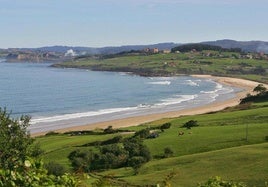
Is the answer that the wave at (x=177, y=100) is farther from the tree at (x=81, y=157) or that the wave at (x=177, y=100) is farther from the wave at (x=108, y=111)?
the tree at (x=81, y=157)

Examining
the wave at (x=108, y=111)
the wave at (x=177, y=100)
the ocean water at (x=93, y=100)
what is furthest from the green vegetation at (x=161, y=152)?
the wave at (x=177, y=100)

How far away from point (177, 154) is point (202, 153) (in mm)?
4401

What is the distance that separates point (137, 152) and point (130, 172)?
4589 mm

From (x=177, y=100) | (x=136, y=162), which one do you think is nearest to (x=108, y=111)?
(x=177, y=100)

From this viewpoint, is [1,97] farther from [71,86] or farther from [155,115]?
[155,115]

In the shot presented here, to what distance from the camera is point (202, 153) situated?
5094cm

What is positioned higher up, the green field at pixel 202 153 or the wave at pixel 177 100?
the green field at pixel 202 153

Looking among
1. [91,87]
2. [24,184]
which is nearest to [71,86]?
[91,87]

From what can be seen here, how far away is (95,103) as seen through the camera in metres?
134

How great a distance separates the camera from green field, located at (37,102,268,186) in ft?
135

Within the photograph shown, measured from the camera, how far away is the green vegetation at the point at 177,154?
41.4 meters

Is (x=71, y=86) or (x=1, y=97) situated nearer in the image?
(x=1, y=97)

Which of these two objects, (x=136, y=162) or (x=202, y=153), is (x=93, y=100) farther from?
(x=136, y=162)

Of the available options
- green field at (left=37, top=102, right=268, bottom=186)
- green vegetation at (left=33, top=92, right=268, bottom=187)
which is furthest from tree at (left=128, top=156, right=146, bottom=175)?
green field at (left=37, top=102, right=268, bottom=186)
